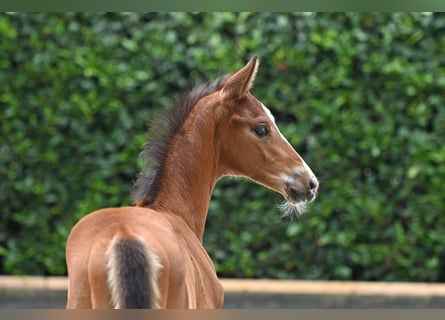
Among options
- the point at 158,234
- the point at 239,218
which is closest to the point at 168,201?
the point at 158,234

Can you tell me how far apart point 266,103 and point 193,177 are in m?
2.36

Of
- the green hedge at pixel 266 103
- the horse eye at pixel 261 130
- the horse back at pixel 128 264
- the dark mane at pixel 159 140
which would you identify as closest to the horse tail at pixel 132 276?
the horse back at pixel 128 264

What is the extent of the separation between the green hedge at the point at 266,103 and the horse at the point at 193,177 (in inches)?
82.0

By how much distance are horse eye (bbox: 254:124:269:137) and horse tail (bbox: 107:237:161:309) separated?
107 centimetres

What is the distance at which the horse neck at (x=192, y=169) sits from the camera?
3.22 m

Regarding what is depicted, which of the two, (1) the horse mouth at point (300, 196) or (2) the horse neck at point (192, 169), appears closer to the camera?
(2) the horse neck at point (192, 169)

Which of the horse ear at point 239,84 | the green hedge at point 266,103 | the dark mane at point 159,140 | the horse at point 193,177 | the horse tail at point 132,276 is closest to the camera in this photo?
the horse tail at point 132,276

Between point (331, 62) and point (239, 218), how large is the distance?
3.82ft

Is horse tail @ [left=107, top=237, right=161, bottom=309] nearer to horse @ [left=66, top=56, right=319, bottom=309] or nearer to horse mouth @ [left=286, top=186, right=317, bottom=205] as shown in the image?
horse @ [left=66, top=56, right=319, bottom=309]

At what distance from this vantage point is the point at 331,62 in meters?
5.63

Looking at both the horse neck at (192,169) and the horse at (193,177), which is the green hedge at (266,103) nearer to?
the horse at (193,177)

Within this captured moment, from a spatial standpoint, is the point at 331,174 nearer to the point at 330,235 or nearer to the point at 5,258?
the point at 330,235

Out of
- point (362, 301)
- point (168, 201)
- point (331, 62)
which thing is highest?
point (331, 62)

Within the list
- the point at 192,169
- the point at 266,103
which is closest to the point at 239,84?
the point at 192,169
